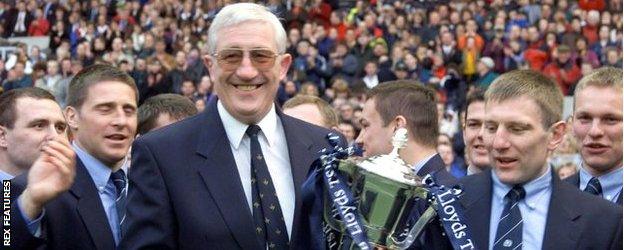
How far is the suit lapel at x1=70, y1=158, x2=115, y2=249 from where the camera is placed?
5484 millimetres

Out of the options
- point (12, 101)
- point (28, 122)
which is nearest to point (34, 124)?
point (28, 122)

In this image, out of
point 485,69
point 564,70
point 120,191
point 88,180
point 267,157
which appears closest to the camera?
point 267,157

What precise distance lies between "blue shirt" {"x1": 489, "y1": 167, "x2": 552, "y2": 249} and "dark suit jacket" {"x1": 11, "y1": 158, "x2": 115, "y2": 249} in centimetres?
151

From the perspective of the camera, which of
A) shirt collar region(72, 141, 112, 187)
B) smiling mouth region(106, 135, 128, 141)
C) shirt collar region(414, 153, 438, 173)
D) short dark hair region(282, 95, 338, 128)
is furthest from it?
short dark hair region(282, 95, 338, 128)

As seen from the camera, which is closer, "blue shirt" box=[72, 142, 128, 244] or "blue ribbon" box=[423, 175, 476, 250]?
"blue ribbon" box=[423, 175, 476, 250]

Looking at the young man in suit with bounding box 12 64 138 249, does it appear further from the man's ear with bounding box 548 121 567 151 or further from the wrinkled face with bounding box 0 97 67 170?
the man's ear with bounding box 548 121 567 151

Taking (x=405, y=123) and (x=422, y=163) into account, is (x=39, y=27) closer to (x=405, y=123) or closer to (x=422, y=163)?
(x=405, y=123)

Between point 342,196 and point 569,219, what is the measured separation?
39.3 inches

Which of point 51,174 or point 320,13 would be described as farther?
point 320,13

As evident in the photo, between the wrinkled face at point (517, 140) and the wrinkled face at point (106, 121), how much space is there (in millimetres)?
1703

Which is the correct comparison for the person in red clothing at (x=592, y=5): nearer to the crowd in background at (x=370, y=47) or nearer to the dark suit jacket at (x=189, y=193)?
the crowd in background at (x=370, y=47)

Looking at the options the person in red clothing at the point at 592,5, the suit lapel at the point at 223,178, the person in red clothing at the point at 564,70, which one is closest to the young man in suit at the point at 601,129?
the suit lapel at the point at 223,178

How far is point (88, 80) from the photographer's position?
607 cm

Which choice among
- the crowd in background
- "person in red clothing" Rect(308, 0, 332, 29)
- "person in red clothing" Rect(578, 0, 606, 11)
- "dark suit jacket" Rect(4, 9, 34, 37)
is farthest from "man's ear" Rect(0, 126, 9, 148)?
"dark suit jacket" Rect(4, 9, 34, 37)
